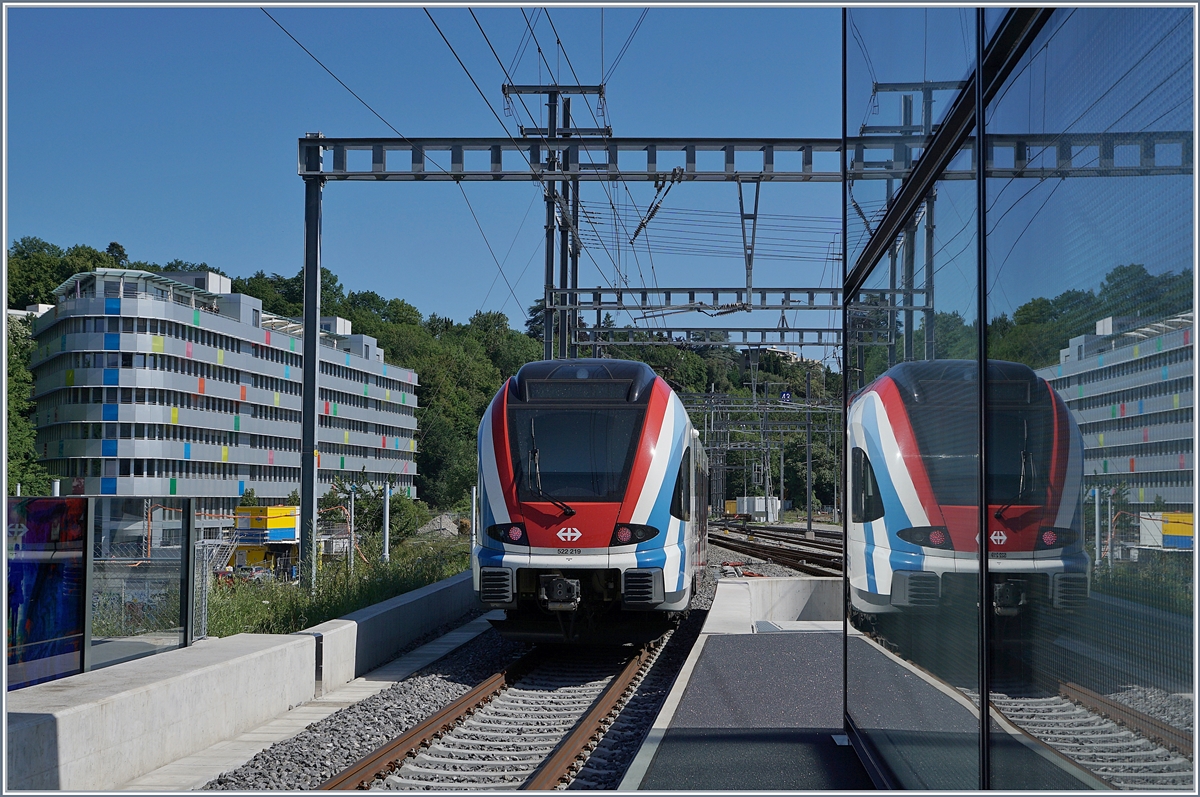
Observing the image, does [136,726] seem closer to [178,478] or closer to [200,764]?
[200,764]

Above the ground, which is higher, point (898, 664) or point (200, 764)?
point (898, 664)

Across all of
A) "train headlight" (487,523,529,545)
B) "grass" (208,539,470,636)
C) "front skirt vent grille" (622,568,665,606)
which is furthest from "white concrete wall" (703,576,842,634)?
"train headlight" (487,523,529,545)

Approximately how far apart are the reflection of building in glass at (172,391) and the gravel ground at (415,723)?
60721 mm

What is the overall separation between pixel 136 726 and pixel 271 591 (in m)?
7.04

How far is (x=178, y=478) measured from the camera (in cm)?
8325

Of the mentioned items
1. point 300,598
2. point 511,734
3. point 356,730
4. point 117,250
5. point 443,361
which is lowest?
point 511,734

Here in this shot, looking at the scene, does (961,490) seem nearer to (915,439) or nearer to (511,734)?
(915,439)

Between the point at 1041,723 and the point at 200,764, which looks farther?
the point at 200,764

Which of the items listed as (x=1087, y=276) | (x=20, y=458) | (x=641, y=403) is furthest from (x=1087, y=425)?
(x=20, y=458)

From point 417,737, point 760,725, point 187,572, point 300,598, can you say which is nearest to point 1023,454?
point 760,725

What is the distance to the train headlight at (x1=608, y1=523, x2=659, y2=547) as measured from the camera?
1150 centimetres

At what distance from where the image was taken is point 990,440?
326cm

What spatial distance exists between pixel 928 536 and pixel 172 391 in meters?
85.7

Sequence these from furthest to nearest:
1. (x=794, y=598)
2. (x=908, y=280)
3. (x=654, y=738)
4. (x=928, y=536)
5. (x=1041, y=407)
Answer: (x=794, y=598), (x=654, y=738), (x=908, y=280), (x=928, y=536), (x=1041, y=407)
